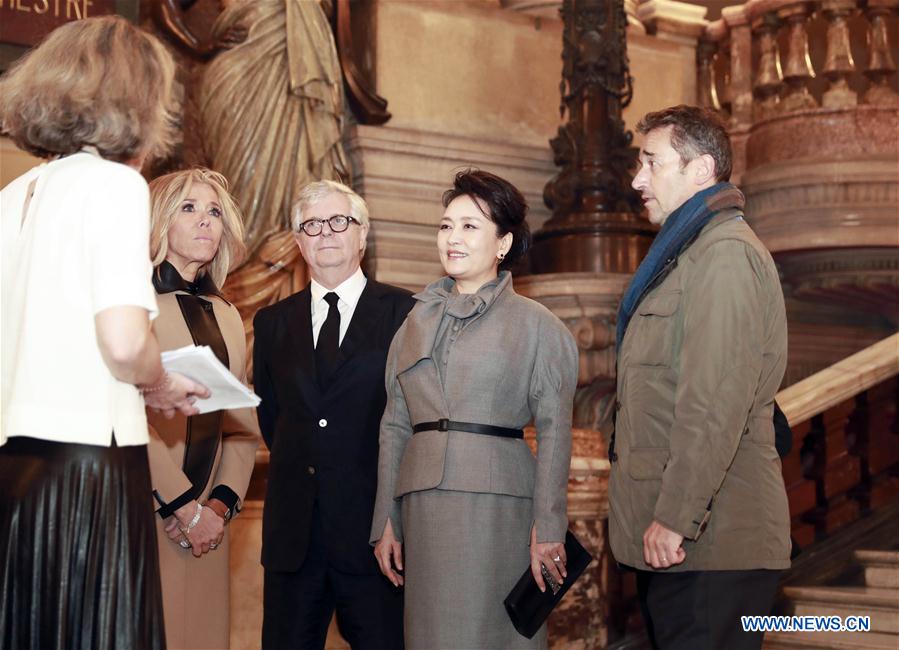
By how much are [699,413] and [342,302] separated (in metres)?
1.18

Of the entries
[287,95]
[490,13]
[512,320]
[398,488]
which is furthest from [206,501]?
[490,13]

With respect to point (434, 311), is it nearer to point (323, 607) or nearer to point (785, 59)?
point (323, 607)

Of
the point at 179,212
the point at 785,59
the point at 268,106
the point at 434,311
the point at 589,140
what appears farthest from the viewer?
the point at 785,59

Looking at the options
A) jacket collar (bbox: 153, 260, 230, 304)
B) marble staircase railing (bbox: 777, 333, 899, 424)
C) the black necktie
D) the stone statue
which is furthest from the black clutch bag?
the stone statue

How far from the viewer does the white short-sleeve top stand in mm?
2215

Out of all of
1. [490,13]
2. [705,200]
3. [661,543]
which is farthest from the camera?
[490,13]

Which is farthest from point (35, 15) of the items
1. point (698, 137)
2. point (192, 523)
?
point (698, 137)

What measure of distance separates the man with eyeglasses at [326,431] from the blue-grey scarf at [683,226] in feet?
2.70

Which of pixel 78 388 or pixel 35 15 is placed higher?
pixel 35 15

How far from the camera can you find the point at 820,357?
7715 mm

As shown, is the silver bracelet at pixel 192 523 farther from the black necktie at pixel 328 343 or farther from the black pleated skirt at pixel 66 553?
the black pleated skirt at pixel 66 553

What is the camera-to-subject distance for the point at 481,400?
3.09 metres

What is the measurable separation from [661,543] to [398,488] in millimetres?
708

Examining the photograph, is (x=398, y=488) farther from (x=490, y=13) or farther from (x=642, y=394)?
(x=490, y=13)
